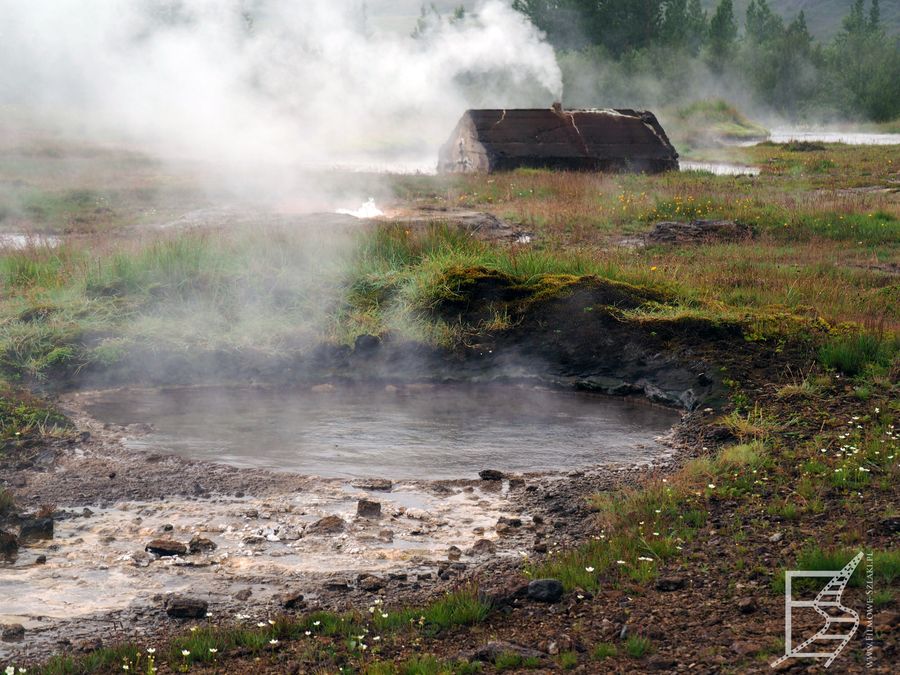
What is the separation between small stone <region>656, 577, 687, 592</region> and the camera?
524cm

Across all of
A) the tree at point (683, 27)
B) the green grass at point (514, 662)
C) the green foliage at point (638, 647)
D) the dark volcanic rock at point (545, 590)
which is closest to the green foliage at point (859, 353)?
the dark volcanic rock at point (545, 590)

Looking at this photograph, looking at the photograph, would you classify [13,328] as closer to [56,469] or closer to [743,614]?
[56,469]

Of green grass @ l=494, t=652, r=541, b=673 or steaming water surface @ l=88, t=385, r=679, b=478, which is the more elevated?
steaming water surface @ l=88, t=385, r=679, b=478

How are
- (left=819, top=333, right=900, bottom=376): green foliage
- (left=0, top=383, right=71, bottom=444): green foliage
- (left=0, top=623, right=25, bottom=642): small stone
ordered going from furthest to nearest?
(left=819, top=333, right=900, bottom=376): green foliage → (left=0, top=383, right=71, bottom=444): green foliage → (left=0, top=623, right=25, bottom=642): small stone

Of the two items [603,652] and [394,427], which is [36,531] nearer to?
[394,427]

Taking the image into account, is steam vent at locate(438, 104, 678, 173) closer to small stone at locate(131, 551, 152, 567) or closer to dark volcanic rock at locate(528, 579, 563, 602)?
small stone at locate(131, 551, 152, 567)

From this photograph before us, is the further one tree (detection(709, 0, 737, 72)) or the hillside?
the hillside

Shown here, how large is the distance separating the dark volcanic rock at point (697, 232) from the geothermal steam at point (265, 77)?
33.0 feet

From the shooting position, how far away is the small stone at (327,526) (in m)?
6.37

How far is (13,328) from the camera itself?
10.2 metres

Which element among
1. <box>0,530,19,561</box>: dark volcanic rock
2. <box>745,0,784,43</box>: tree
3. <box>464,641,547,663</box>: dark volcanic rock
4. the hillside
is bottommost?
<box>464,641,547,663</box>: dark volcanic rock

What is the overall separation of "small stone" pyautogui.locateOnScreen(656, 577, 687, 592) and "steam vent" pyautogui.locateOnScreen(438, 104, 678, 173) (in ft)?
60.9

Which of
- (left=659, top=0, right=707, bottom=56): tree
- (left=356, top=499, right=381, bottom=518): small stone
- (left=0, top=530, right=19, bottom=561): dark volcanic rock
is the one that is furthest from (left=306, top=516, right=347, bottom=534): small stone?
(left=659, top=0, right=707, bottom=56): tree

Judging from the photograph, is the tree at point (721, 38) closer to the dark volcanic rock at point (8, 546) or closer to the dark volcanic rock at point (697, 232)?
the dark volcanic rock at point (697, 232)
